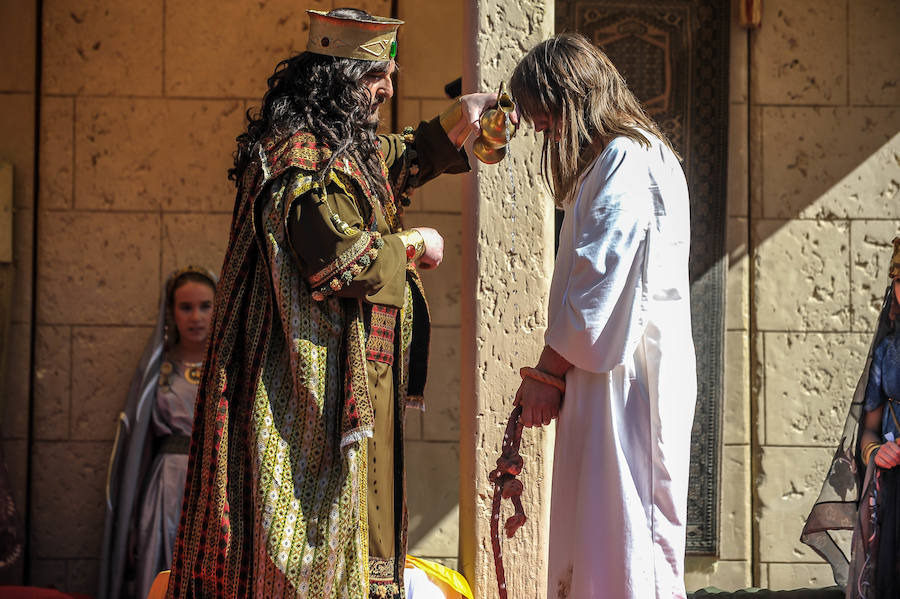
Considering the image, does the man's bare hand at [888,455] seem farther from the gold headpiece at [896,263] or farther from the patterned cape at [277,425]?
the patterned cape at [277,425]

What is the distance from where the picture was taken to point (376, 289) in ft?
9.97

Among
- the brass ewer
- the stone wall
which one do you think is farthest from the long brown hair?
the stone wall

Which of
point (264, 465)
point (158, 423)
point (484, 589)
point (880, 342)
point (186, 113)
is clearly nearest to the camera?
point (264, 465)

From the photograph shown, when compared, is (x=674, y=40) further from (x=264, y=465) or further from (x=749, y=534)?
(x=264, y=465)

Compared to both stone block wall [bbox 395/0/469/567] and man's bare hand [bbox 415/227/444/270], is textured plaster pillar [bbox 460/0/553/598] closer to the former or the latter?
man's bare hand [bbox 415/227/444/270]

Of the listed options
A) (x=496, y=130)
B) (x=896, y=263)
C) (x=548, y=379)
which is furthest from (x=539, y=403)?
(x=896, y=263)

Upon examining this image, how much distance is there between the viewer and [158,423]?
4.91 meters

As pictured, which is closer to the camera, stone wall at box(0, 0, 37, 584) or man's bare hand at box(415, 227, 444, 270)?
man's bare hand at box(415, 227, 444, 270)

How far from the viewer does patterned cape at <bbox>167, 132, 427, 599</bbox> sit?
293cm

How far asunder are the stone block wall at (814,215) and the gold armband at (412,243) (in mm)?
2685

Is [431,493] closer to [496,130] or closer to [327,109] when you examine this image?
[496,130]

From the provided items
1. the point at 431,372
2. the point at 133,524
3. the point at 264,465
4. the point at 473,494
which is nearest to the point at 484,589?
the point at 473,494

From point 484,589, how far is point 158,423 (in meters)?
1.89

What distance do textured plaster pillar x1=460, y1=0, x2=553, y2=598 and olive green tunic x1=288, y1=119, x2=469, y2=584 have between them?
712 mm
